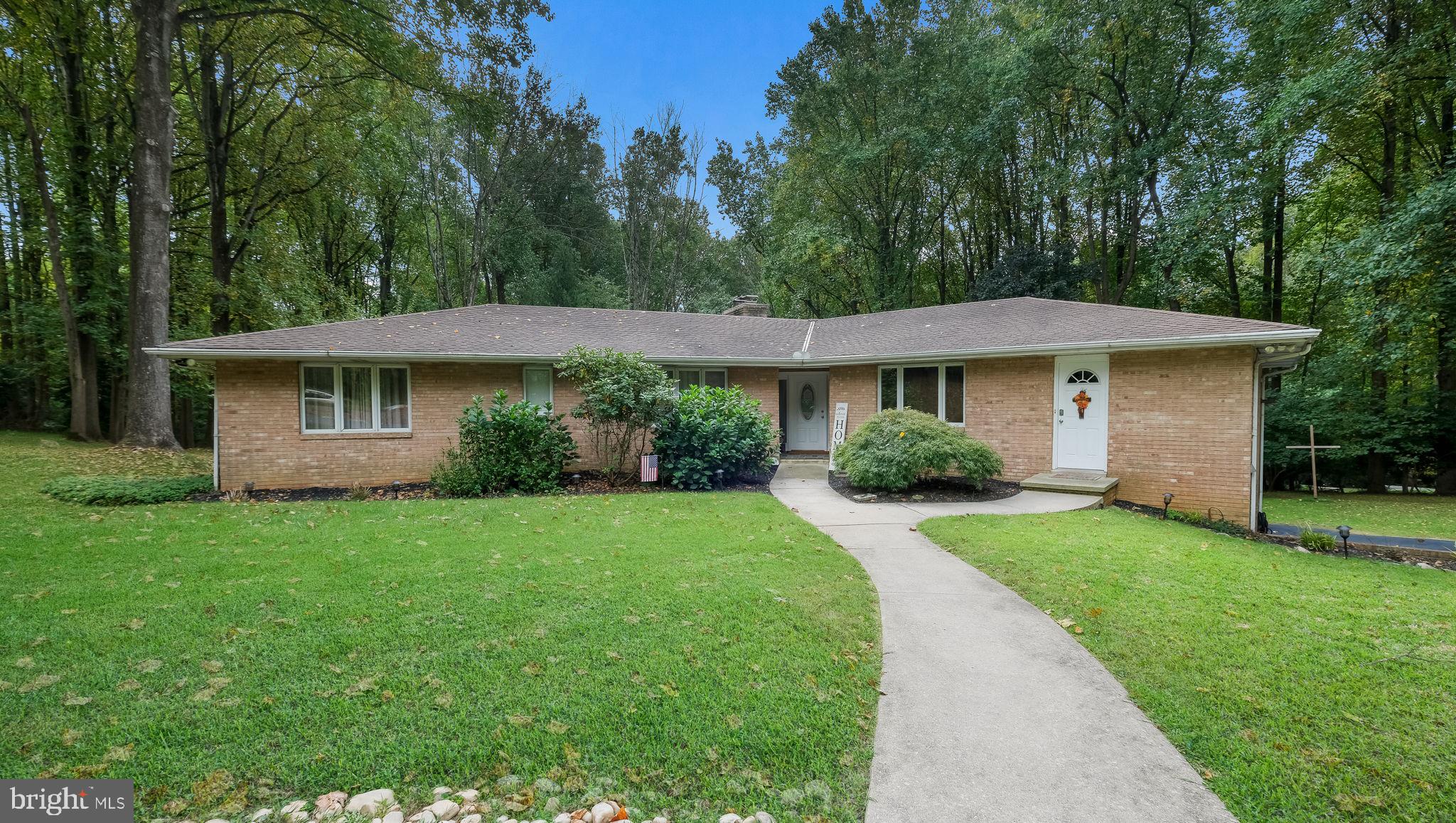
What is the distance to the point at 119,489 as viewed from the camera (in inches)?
325

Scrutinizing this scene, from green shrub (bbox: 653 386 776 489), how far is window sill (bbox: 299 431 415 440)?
497 centimetres

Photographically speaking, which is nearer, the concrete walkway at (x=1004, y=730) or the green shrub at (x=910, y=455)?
the concrete walkway at (x=1004, y=730)

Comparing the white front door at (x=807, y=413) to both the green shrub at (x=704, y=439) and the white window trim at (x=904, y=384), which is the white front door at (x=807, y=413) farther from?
the green shrub at (x=704, y=439)

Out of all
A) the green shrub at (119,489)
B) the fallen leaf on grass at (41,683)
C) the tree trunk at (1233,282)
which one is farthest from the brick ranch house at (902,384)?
the tree trunk at (1233,282)

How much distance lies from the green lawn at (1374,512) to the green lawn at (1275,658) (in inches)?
184

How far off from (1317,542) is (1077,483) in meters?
2.86

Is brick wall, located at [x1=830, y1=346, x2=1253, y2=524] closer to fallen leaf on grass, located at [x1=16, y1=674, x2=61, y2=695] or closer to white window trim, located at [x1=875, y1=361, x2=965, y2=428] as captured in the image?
white window trim, located at [x1=875, y1=361, x2=965, y2=428]

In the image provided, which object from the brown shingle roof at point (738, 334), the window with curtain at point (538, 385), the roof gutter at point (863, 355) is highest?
the brown shingle roof at point (738, 334)

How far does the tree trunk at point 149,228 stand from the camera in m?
10.8

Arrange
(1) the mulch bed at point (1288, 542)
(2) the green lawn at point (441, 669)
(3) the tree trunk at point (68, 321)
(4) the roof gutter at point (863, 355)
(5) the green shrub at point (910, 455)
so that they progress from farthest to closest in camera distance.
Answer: (3) the tree trunk at point (68, 321) < (5) the green shrub at point (910, 455) < (4) the roof gutter at point (863, 355) < (1) the mulch bed at point (1288, 542) < (2) the green lawn at point (441, 669)

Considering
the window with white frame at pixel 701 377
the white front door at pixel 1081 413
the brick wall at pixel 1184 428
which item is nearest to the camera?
the brick wall at pixel 1184 428

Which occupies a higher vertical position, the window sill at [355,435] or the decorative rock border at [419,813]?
the window sill at [355,435]

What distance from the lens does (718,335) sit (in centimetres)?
1441

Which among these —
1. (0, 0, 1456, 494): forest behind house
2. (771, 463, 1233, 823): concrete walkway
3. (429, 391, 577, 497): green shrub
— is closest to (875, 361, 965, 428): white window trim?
(429, 391, 577, 497): green shrub
